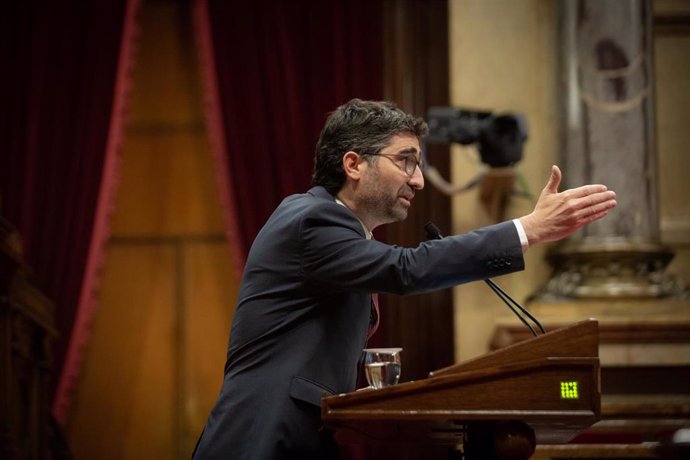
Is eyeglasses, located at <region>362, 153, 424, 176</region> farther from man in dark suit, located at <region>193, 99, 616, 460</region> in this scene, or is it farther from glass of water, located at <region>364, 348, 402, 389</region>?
glass of water, located at <region>364, 348, 402, 389</region>

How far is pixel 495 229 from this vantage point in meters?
2.07

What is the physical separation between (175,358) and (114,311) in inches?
14.7

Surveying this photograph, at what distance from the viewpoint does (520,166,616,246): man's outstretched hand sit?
200 centimetres

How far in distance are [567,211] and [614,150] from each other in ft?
8.92

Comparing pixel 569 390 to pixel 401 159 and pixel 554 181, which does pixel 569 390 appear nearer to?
pixel 554 181

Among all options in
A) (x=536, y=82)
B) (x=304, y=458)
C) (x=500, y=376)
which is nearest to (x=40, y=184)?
(x=536, y=82)

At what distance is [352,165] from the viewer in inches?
93.7

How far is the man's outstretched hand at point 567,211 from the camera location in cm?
200

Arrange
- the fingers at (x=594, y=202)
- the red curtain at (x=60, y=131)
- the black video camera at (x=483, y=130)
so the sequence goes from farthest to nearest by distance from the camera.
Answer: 1. the red curtain at (x=60, y=131)
2. the black video camera at (x=483, y=130)
3. the fingers at (x=594, y=202)

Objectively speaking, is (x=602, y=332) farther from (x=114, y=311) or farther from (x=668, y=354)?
(x=114, y=311)

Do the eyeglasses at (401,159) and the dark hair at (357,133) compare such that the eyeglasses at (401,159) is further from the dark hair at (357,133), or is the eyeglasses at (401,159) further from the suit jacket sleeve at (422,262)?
the suit jacket sleeve at (422,262)

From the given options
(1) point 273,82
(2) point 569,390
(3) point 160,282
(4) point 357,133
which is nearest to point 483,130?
(1) point 273,82

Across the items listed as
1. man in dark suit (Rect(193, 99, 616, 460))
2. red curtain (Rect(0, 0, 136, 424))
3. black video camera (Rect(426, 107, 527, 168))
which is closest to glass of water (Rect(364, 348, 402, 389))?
man in dark suit (Rect(193, 99, 616, 460))

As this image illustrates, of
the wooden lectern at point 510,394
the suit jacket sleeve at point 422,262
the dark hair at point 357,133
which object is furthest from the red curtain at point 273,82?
the wooden lectern at point 510,394
